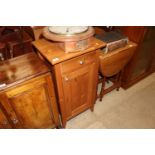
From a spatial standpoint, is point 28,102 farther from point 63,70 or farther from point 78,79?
point 78,79

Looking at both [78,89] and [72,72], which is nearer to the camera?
[72,72]

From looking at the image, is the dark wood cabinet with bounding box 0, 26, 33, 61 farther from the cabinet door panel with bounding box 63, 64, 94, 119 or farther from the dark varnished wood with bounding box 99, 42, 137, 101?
the dark varnished wood with bounding box 99, 42, 137, 101

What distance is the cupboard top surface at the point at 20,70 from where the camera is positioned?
99 cm

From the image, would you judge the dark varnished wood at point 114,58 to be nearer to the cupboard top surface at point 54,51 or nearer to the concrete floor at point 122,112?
the cupboard top surface at point 54,51

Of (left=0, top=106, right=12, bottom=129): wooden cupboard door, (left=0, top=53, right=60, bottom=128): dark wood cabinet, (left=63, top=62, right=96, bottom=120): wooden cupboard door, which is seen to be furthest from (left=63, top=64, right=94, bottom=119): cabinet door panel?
(left=0, top=106, right=12, bottom=129): wooden cupboard door

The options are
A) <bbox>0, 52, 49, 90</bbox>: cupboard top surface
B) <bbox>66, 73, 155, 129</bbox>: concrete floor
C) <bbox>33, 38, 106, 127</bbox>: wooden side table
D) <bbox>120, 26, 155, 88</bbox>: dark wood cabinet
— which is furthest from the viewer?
Answer: <bbox>66, 73, 155, 129</bbox>: concrete floor

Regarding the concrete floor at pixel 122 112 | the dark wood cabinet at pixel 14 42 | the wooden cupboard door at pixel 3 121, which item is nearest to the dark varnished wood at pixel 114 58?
the concrete floor at pixel 122 112

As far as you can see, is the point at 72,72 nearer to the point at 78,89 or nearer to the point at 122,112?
the point at 78,89

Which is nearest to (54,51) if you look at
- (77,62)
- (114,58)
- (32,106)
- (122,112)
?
(77,62)

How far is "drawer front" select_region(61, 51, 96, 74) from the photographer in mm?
1140

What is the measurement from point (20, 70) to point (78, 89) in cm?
62

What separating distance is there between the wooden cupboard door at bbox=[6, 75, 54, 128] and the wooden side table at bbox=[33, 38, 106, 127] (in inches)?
5.5

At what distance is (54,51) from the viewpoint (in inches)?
44.9

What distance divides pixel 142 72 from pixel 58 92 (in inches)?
66.1
